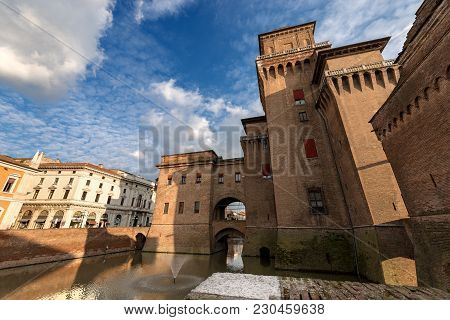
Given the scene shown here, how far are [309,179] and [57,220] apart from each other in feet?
122

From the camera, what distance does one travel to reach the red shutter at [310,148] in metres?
18.2

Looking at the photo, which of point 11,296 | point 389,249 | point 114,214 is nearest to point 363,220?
point 389,249

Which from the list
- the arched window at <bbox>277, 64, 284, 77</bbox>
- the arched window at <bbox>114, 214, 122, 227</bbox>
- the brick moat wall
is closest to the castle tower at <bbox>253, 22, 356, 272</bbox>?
the arched window at <bbox>277, 64, 284, 77</bbox>

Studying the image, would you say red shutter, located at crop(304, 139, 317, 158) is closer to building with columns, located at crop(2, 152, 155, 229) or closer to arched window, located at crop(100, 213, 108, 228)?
building with columns, located at crop(2, 152, 155, 229)

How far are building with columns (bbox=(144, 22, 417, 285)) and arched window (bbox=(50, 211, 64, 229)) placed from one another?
16555mm

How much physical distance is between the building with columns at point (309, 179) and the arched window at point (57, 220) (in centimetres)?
1656

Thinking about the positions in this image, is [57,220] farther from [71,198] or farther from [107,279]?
[107,279]

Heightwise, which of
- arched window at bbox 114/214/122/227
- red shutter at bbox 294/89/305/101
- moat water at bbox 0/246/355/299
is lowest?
moat water at bbox 0/246/355/299

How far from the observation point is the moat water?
10734mm

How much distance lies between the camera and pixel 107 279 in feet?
44.8

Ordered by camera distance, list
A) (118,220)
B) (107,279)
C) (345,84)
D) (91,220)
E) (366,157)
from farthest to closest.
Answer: (118,220) < (91,220) < (345,84) < (107,279) < (366,157)

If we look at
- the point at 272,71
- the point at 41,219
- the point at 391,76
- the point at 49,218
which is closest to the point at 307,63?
the point at 272,71

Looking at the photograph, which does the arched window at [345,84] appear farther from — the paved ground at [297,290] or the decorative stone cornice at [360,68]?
the paved ground at [297,290]

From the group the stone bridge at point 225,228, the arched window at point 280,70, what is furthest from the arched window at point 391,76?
the stone bridge at point 225,228
